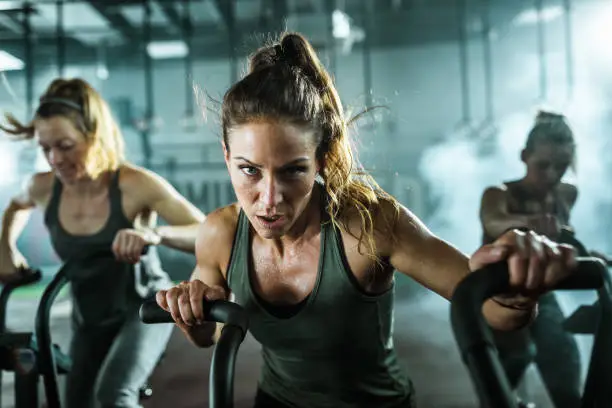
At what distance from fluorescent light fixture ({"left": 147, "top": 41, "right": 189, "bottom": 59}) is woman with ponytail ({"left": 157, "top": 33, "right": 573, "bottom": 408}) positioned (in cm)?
585

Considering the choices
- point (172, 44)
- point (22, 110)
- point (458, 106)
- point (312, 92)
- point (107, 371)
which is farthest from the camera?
point (172, 44)

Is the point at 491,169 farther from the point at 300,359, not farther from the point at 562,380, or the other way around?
the point at 300,359

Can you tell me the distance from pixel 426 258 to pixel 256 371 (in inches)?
67.7

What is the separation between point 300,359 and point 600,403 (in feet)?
1.87

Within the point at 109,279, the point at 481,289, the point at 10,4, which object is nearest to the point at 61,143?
the point at 109,279

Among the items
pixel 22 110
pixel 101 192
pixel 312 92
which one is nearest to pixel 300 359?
pixel 312 92

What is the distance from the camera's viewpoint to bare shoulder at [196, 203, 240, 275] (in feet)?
3.86

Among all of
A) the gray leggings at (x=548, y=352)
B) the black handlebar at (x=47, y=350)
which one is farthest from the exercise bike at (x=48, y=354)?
the gray leggings at (x=548, y=352)

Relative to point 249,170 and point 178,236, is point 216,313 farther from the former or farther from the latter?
point 178,236

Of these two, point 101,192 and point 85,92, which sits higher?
point 85,92

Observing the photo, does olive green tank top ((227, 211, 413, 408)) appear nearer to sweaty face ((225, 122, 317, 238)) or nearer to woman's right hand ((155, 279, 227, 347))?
sweaty face ((225, 122, 317, 238))

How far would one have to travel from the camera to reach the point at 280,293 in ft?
3.77

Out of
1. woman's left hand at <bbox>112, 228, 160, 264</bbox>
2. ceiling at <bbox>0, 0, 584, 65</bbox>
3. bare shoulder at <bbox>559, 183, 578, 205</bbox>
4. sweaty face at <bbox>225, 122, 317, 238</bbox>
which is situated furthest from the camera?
ceiling at <bbox>0, 0, 584, 65</bbox>

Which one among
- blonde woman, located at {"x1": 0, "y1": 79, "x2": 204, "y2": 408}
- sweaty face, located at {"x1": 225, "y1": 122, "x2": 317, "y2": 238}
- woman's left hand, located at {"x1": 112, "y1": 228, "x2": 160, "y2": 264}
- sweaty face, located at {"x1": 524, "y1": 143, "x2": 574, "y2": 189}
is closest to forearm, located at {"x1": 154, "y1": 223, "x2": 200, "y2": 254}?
blonde woman, located at {"x1": 0, "y1": 79, "x2": 204, "y2": 408}
